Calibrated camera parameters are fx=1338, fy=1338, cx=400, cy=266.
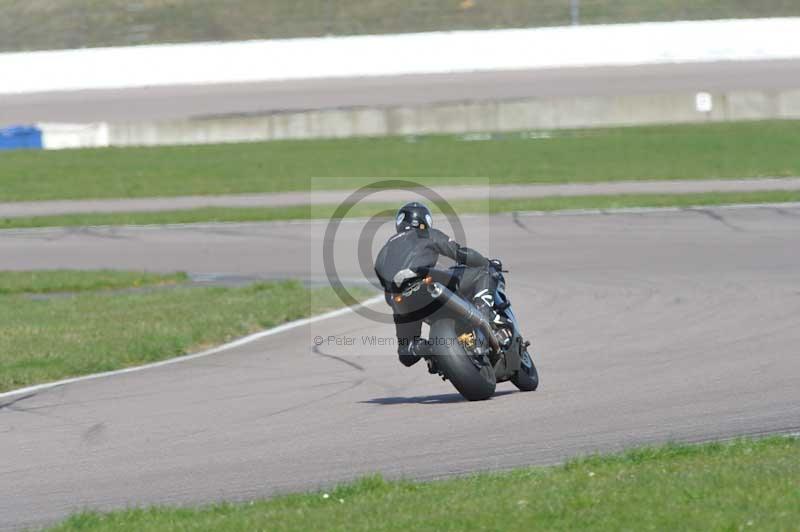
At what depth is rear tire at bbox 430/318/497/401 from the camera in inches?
356

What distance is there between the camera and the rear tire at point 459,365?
29.6 ft

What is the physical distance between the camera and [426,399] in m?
9.81

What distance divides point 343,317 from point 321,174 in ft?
46.2

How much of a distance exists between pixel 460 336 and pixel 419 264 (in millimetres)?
656

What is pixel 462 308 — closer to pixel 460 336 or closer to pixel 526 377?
pixel 460 336

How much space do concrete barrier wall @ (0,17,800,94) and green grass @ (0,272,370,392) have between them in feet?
78.1

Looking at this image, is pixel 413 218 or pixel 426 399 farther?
pixel 426 399

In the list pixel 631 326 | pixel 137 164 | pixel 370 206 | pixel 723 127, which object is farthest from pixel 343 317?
pixel 723 127

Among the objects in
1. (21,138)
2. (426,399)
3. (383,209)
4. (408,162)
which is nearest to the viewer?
(426,399)

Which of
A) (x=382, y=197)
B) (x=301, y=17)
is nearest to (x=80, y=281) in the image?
(x=382, y=197)

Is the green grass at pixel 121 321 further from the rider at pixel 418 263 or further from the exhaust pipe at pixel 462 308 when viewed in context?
the exhaust pipe at pixel 462 308

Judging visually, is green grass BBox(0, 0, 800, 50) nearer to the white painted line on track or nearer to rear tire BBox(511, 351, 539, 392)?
the white painted line on track

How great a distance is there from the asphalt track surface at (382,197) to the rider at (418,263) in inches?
605

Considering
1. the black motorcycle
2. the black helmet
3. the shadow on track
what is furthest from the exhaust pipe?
the shadow on track
